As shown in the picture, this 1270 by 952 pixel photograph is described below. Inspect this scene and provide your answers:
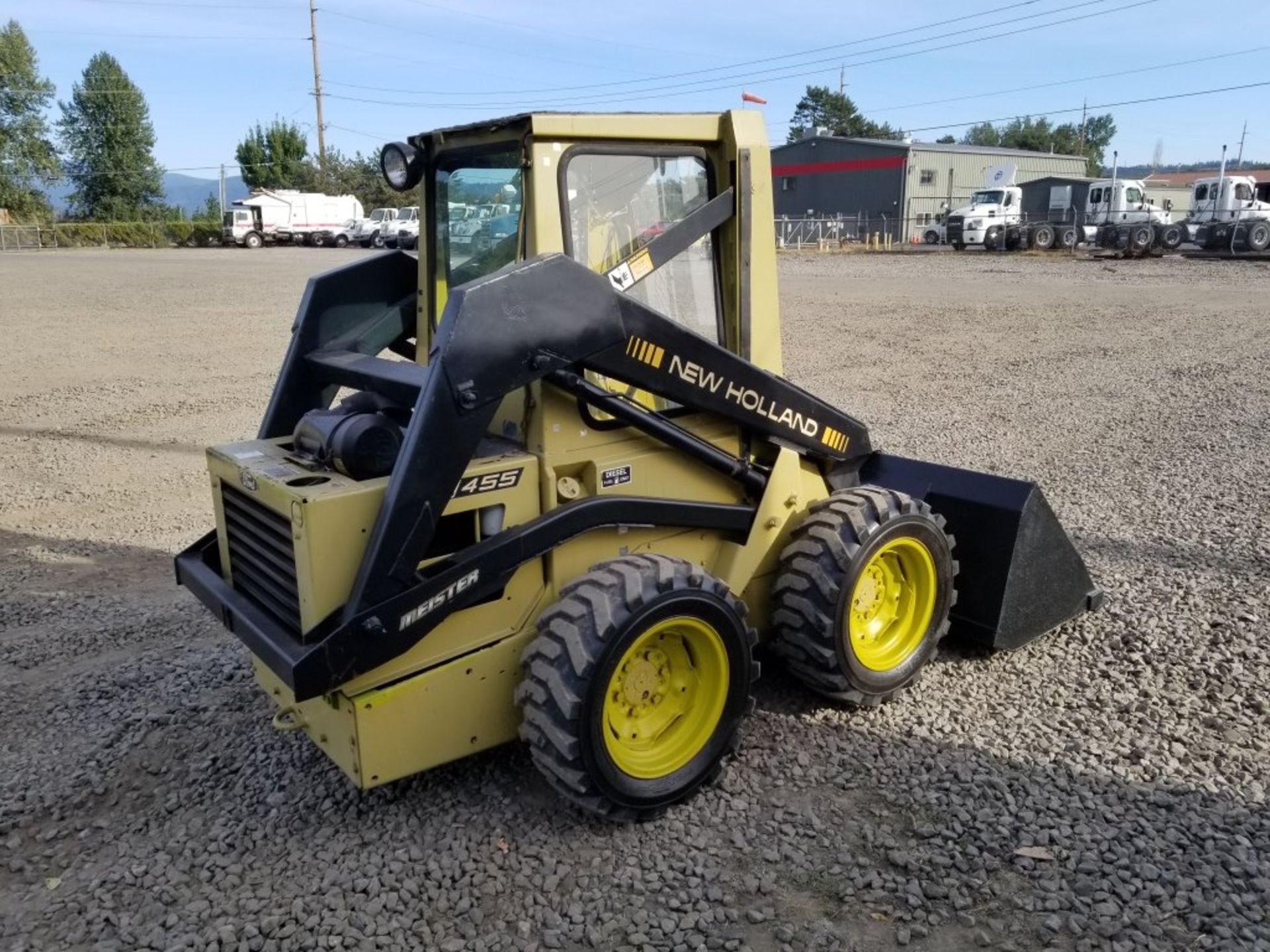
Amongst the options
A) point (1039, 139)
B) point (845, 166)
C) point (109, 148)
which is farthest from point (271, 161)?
point (1039, 139)

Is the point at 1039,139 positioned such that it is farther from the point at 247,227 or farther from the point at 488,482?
the point at 488,482

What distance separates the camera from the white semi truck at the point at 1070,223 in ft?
101

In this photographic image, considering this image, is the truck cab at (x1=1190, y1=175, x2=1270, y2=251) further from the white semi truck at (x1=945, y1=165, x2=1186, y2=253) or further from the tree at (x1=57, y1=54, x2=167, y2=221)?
the tree at (x1=57, y1=54, x2=167, y2=221)

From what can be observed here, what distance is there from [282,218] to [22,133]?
32737mm

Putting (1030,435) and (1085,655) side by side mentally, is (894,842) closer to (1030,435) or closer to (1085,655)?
(1085,655)

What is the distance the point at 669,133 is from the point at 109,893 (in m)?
3.27

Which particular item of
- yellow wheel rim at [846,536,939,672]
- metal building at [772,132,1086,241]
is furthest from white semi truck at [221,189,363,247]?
yellow wheel rim at [846,536,939,672]

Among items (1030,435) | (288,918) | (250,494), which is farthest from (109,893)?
(1030,435)

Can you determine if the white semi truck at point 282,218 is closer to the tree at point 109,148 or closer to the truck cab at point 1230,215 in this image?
the tree at point 109,148

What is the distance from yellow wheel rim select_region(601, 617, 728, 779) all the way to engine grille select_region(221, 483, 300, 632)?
3.79ft

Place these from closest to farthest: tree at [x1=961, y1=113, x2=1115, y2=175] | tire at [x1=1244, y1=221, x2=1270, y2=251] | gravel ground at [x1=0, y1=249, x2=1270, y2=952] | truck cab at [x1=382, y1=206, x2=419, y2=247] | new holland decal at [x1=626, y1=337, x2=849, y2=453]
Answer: gravel ground at [x1=0, y1=249, x2=1270, y2=952]
new holland decal at [x1=626, y1=337, x2=849, y2=453]
tire at [x1=1244, y1=221, x2=1270, y2=251]
truck cab at [x1=382, y1=206, x2=419, y2=247]
tree at [x1=961, y1=113, x2=1115, y2=175]

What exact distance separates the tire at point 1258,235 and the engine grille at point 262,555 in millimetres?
33202

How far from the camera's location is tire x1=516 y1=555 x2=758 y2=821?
3.26m

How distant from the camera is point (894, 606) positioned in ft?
14.8
